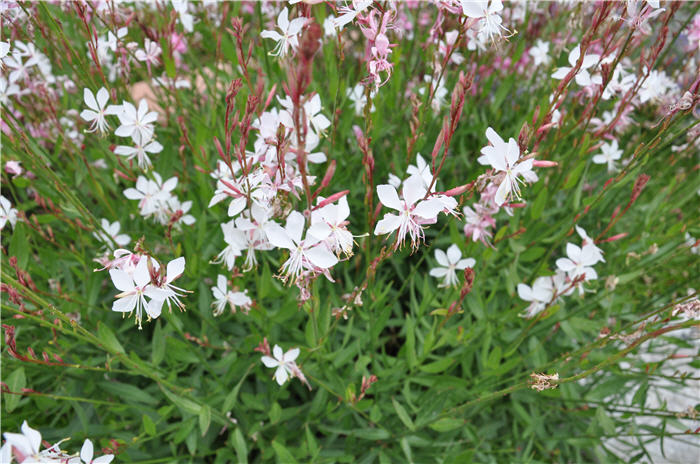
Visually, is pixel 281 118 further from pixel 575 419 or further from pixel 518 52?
pixel 575 419

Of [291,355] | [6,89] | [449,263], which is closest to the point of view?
[291,355]

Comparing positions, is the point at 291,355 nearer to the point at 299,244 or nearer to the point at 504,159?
the point at 299,244

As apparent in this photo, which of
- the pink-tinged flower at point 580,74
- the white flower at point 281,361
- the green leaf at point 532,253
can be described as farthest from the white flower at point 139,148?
the green leaf at point 532,253

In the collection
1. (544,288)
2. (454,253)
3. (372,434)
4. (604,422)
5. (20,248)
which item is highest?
(20,248)

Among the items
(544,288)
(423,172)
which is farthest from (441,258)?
(423,172)

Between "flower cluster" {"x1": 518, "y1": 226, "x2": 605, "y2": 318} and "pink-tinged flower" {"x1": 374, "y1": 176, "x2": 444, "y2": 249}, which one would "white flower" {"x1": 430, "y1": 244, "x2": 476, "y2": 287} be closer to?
"flower cluster" {"x1": 518, "y1": 226, "x2": 605, "y2": 318}

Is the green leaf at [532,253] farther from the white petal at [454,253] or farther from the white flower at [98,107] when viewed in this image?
the white flower at [98,107]
